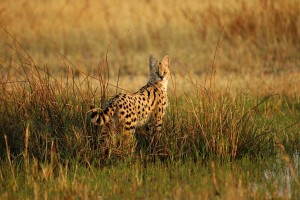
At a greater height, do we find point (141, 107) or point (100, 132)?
point (141, 107)

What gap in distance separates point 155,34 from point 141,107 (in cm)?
759

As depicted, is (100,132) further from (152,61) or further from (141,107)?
(152,61)

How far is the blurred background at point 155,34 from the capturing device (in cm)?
1209

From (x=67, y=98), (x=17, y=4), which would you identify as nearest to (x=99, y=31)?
(x=17, y=4)

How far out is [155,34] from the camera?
14.2m

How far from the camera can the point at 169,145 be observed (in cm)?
670

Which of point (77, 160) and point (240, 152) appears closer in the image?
point (77, 160)

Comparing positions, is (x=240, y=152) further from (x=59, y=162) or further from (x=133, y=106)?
(x=59, y=162)

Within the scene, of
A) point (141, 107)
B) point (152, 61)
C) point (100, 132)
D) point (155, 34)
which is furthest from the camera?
point (155, 34)

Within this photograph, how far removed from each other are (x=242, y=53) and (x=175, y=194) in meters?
7.04

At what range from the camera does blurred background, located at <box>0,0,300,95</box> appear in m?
12.1

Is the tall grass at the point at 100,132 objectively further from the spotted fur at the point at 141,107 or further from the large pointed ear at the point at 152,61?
the large pointed ear at the point at 152,61

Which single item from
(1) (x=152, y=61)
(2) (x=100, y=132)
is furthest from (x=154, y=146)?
(1) (x=152, y=61)

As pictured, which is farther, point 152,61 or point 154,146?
point 152,61
